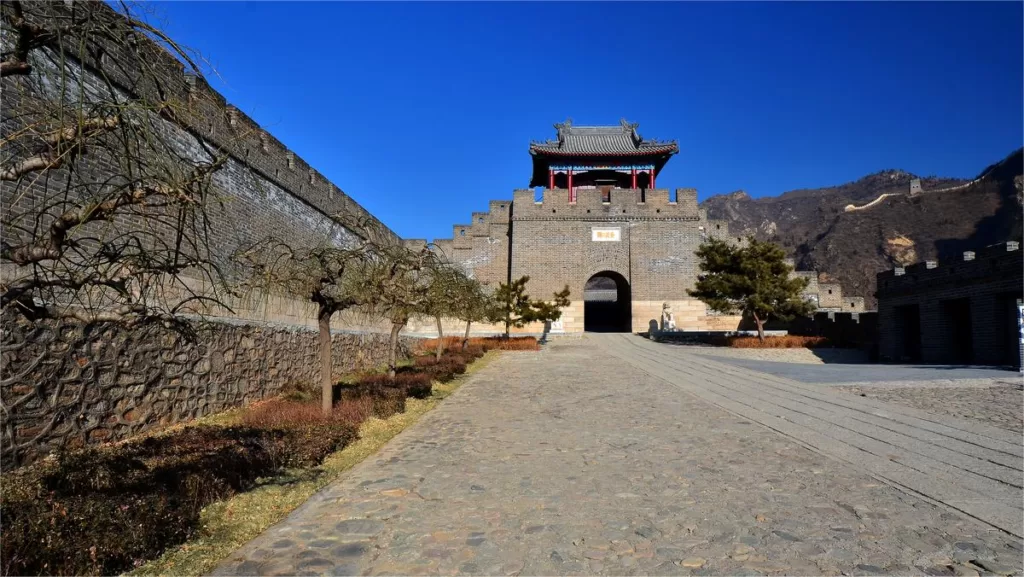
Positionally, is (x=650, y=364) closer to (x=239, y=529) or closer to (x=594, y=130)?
(x=239, y=529)

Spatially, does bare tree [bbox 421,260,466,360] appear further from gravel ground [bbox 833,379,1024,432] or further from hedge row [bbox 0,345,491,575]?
gravel ground [bbox 833,379,1024,432]

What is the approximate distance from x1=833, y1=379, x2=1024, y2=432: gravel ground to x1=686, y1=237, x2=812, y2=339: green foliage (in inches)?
492

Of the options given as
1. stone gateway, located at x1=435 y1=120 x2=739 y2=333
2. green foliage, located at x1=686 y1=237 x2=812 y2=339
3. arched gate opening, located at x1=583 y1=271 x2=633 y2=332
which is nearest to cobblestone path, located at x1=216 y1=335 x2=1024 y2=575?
green foliage, located at x1=686 y1=237 x2=812 y2=339

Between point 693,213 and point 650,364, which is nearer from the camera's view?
point 650,364

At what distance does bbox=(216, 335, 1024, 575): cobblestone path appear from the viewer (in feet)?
12.6

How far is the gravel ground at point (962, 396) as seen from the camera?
8.72m

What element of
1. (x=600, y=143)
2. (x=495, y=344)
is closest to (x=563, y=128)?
(x=600, y=143)

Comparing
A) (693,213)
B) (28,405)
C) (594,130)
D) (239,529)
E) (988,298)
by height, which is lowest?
(239,529)

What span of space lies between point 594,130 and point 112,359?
43.5m

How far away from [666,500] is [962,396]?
8.52 meters

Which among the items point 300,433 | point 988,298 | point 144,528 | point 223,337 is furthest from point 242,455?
point 988,298

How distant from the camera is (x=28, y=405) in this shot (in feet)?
19.0

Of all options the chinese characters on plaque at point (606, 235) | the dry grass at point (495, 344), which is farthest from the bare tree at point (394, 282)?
the chinese characters on plaque at point (606, 235)

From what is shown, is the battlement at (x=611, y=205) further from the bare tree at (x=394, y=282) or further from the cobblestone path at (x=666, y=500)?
the cobblestone path at (x=666, y=500)
